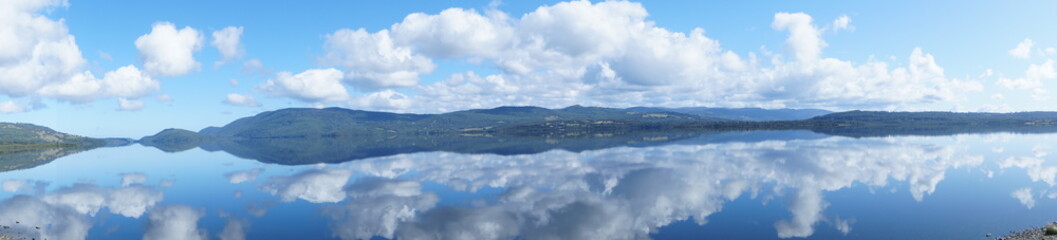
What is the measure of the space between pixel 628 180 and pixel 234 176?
49.5 m

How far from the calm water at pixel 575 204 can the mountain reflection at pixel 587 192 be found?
129 millimetres

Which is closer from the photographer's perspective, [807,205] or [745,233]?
[745,233]

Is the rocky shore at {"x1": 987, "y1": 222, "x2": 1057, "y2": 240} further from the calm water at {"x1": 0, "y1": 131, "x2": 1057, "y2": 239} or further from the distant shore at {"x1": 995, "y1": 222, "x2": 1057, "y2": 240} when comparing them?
the calm water at {"x1": 0, "y1": 131, "x2": 1057, "y2": 239}

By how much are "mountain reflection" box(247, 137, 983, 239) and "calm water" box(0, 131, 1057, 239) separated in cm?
13

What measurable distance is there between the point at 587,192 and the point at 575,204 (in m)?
6.09

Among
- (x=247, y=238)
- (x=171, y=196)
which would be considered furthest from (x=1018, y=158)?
(x=171, y=196)

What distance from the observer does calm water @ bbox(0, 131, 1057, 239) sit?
95.2 feet

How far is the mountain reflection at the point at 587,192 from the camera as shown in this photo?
29.8 meters

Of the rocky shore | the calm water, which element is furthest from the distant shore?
the calm water

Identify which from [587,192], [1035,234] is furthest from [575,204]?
[1035,234]

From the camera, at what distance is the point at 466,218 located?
32938 mm

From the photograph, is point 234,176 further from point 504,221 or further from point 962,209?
point 962,209

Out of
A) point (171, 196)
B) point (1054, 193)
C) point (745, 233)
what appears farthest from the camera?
point (171, 196)

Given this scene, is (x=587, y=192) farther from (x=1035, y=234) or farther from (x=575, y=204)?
(x=1035, y=234)
